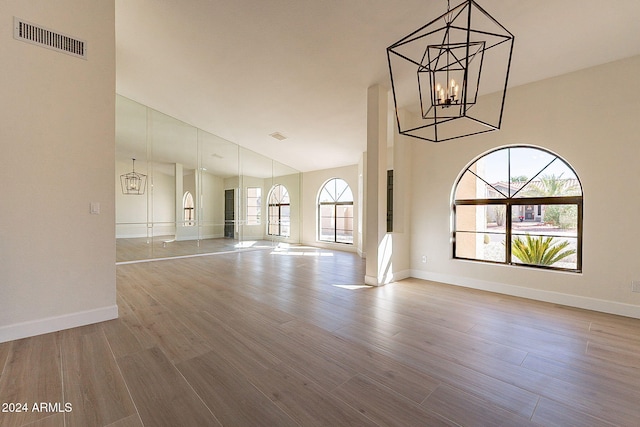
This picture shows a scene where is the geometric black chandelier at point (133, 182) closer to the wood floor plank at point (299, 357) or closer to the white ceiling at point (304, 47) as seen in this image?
the white ceiling at point (304, 47)

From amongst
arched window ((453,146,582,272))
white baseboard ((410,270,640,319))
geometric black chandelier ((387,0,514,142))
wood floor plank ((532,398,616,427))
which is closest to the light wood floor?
wood floor plank ((532,398,616,427))

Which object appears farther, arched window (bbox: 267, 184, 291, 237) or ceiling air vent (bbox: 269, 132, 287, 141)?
arched window (bbox: 267, 184, 291, 237)

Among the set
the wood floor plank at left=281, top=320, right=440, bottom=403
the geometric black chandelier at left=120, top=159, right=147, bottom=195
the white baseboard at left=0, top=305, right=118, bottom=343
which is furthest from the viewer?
the geometric black chandelier at left=120, top=159, right=147, bottom=195

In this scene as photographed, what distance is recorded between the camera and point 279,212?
10.1 meters

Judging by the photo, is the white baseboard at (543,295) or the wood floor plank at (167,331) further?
the white baseboard at (543,295)

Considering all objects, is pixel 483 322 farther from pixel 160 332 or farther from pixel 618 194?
pixel 160 332

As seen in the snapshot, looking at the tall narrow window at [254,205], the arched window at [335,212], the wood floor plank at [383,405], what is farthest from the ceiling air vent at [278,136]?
the wood floor plank at [383,405]

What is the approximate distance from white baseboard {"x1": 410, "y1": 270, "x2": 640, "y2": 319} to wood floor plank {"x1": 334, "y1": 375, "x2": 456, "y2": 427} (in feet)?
10.5

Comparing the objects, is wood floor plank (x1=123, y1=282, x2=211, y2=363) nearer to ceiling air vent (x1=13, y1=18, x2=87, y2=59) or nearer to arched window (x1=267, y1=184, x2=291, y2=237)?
ceiling air vent (x1=13, y1=18, x2=87, y2=59)

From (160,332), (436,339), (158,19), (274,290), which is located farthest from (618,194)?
(158,19)

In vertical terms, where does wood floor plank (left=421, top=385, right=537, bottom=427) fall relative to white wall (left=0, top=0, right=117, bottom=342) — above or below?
below

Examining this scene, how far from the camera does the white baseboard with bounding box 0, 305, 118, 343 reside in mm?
2574

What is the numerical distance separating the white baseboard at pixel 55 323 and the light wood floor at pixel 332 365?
3.7 inches

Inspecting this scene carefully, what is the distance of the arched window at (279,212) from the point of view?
991 cm
